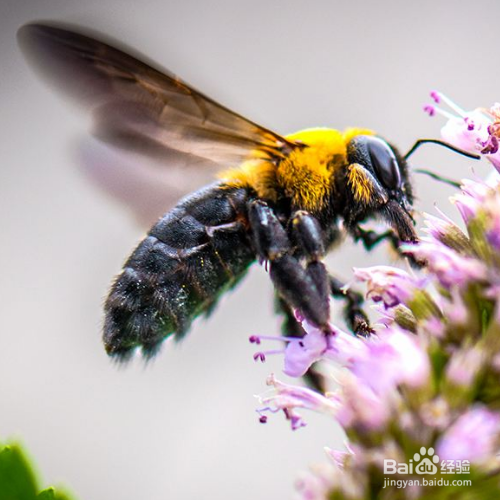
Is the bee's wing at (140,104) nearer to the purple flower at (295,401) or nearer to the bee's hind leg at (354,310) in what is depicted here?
Result: the bee's hind leg at (354,310)

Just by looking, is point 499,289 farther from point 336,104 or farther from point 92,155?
point 336,104

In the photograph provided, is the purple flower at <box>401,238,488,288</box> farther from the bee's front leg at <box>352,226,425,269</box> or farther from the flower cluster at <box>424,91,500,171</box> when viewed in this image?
the bee's front leg at <box>352,226,425,269</box>

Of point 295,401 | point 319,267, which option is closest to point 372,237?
point 319,267

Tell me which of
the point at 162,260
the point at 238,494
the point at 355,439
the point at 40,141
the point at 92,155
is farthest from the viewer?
the point at 40,141

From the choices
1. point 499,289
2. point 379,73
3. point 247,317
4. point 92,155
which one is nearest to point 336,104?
point 379,73

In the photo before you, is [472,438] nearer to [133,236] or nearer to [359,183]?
[359,183]

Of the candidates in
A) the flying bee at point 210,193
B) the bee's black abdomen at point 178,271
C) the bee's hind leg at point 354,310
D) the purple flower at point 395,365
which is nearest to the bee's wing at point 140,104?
the flying bee at point 210,193
